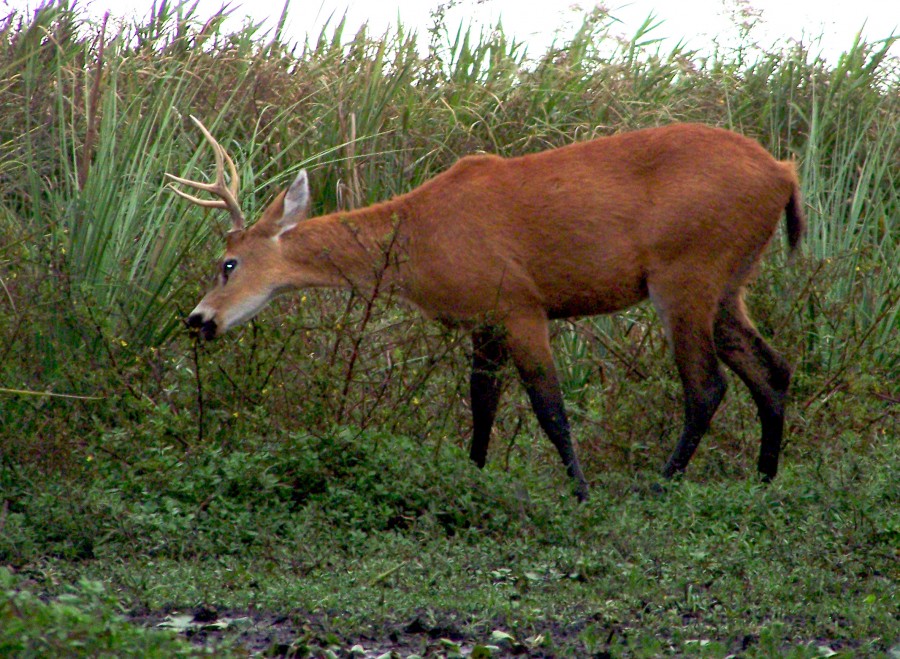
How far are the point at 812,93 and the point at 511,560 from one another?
6586 mm

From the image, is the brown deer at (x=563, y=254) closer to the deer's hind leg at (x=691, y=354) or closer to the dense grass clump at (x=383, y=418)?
the deer's hind leg at (x=691, y=354)

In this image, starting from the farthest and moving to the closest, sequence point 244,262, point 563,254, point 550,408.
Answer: point 244,262
point 563,254
point 550,408

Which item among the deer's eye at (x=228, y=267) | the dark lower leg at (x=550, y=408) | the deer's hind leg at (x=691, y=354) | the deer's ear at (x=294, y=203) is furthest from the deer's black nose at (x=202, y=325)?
the deer's hind leg at (x=691, y=354)

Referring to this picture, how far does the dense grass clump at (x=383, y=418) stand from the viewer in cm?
436

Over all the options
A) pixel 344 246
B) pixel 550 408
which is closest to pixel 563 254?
pixel 550 408

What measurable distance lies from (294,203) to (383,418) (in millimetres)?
1286

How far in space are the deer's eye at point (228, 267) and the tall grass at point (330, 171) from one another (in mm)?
312

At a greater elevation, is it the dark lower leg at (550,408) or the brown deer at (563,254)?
the brown deer at (563,254)

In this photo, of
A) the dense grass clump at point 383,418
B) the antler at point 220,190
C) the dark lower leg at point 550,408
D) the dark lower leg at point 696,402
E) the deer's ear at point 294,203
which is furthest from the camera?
the deer's ear at point 294,203

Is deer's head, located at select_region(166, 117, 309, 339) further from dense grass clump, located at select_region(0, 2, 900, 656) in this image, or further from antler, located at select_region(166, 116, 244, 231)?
dense grass clump, located at select_region(0, 2, 900, 656)

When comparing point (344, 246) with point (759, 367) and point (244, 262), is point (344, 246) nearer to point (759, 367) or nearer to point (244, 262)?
point (244, 262)

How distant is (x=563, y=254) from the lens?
6.68m

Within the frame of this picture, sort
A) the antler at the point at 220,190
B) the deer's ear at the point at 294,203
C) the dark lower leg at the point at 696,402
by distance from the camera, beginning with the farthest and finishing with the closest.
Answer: the deer's ear at the point at 294,203
the antler at the point at 220,190
the dark lower leg at the point at 696,402

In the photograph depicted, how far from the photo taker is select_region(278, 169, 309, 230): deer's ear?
7.00 metres
